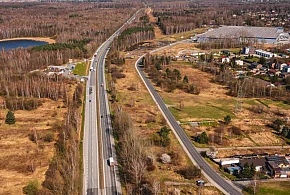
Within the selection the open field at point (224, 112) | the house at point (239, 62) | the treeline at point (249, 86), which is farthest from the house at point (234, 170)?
the house at point (239, 62)

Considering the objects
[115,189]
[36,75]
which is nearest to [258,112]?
[115,189]

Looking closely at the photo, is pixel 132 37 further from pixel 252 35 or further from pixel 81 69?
pixel 252 35

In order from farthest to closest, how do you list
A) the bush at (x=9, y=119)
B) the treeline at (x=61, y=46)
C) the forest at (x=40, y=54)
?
1. the treeline at (x=61, y=46)
2. the forest at (x=40, y=54)
3. the bush at (x=9, y=119)

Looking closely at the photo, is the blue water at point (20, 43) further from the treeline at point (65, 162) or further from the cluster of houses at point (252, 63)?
the treeline at point (65, 162)

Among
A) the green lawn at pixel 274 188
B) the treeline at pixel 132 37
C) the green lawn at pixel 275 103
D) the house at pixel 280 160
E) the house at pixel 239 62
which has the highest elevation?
the treeline at pixel 132 37

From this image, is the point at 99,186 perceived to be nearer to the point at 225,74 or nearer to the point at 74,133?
the point at 74,133

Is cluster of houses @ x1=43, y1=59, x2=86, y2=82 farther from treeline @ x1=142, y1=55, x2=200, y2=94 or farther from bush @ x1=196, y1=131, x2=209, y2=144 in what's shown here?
bush @ x1=196, y1=131, x2=209, y2=144
